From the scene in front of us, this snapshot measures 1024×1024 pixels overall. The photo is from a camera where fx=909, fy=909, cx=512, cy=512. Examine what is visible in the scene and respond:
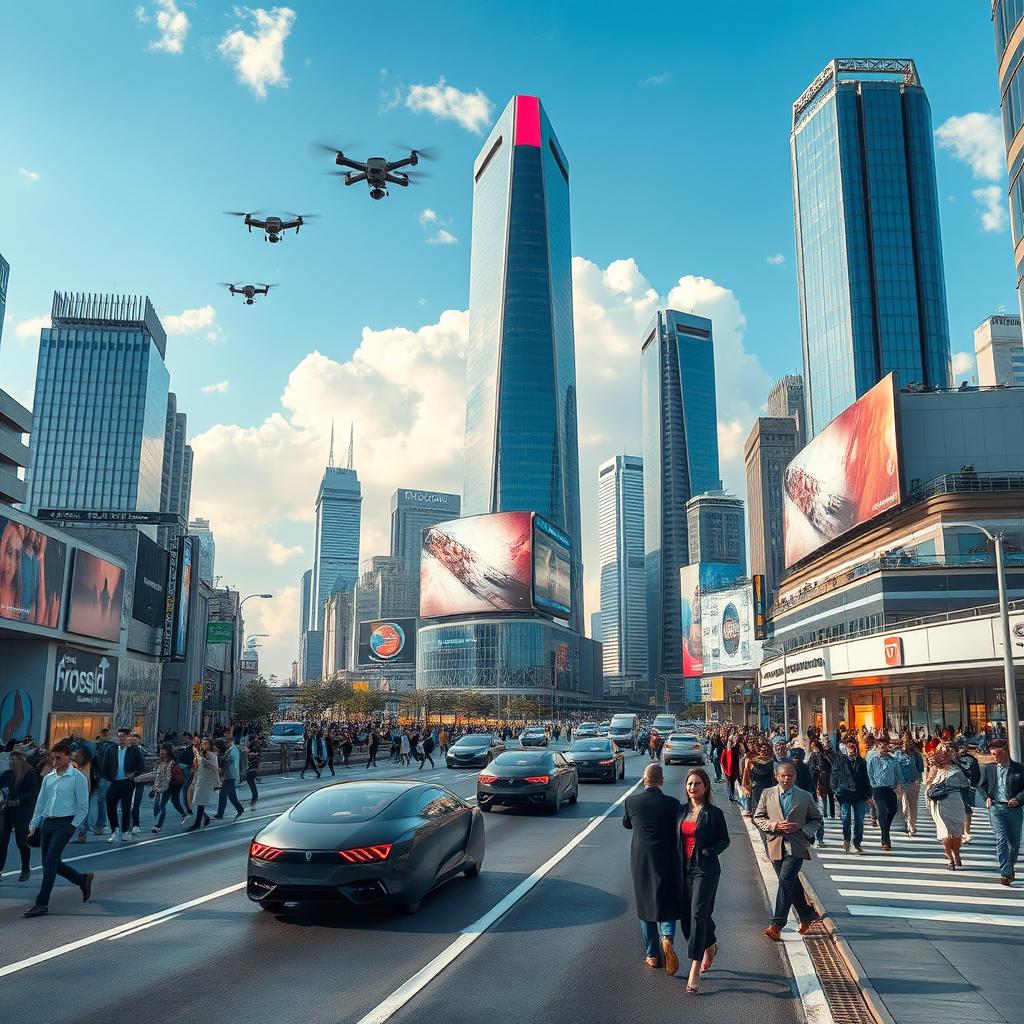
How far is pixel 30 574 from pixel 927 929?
107 feet

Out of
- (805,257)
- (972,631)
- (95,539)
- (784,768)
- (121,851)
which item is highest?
(805,257)

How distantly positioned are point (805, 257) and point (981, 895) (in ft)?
537

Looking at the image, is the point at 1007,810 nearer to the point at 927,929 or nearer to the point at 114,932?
the point at 927,929

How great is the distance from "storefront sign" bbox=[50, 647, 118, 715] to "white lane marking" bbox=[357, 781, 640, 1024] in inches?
1193

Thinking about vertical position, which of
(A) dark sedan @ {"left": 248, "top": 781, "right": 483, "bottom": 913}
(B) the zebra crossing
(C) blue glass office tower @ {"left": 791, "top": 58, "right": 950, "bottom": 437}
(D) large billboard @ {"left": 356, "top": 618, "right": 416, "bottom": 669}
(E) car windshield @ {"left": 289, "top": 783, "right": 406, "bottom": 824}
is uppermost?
(C) blue glass office tower @ {"left": 791, "top": 58, "right": 950, "bottom": 437}

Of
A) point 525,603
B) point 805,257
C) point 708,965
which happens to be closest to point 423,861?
point 708,965

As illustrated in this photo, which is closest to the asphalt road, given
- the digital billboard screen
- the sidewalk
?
the sidewalk

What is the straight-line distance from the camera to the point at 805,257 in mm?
160000

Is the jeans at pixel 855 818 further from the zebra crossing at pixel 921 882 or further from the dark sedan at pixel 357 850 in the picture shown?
the dark sedan at pixel 357 850

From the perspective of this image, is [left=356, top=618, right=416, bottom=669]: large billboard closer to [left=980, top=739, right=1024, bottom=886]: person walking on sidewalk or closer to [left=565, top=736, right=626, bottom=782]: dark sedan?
[left=565, top=736, right=626, bottom=782]: dark sedan

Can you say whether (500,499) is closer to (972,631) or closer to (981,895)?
(972,631)

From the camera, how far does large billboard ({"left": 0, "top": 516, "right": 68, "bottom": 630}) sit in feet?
102

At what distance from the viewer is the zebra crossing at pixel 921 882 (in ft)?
32.2

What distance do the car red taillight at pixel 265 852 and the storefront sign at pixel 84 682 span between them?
1243 inches
